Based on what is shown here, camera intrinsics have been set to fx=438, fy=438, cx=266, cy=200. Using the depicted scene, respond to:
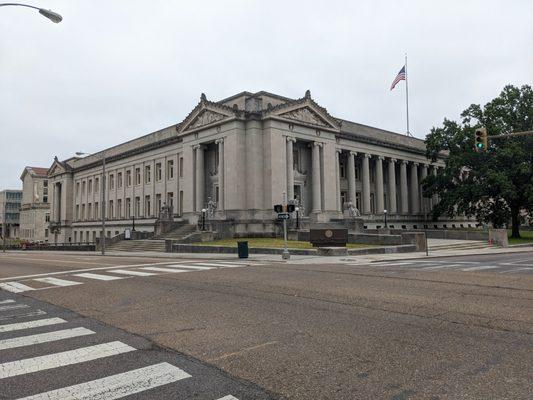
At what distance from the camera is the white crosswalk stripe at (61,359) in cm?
534

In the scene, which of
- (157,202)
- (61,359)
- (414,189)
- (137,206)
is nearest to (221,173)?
(157,202)

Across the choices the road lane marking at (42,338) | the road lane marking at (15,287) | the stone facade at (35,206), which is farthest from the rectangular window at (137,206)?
the road lane marking at (42,338)

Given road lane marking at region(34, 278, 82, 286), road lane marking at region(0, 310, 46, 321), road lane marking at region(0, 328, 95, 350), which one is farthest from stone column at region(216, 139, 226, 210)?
road lane marking at region(0, 328, 95, 350)

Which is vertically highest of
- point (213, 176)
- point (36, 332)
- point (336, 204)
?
point (213, 176)

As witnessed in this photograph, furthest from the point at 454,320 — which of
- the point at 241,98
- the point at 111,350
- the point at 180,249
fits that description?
the point at 241,98

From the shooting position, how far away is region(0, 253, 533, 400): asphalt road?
4629mm

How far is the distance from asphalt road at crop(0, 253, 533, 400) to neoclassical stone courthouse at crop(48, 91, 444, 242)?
32460mm

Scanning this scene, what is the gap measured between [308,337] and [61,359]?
11.2 ft

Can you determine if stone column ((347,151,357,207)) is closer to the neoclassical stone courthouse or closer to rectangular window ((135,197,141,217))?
the neoclassical stone courthouse

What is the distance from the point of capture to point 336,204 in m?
50.0

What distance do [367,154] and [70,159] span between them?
191 ft

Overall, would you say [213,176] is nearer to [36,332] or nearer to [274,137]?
[274,137]

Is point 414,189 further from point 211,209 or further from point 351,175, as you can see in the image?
point 211,209

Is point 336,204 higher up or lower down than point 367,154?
lower down
